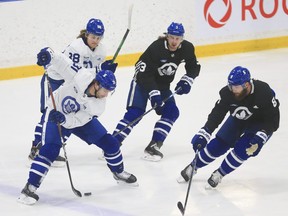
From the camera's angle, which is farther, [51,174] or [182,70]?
[182,70]

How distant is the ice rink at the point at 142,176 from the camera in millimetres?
4742

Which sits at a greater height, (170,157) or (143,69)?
(143,69)

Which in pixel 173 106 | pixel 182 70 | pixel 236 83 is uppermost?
pixel 236 83

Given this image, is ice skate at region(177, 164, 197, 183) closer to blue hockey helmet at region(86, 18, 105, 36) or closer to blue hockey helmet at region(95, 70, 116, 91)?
blue hockey helmet at region(95, 70, 116, 91)

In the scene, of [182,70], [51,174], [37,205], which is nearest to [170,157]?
[51,174]

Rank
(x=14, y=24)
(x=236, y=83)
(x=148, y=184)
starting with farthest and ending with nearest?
(x=14, y=24) → (x=148, y=184) → (x=236, y=83)

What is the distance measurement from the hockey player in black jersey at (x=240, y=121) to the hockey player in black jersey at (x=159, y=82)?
0.65 m

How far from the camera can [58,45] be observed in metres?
7.86

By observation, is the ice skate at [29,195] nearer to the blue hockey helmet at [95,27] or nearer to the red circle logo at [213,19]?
the blue hockey helmet at [95,27]

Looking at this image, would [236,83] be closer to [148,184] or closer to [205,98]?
[148,184]

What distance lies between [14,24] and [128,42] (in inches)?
49.3

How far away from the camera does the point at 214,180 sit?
16.4 ft

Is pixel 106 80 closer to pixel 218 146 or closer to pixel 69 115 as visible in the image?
pixel 69 115

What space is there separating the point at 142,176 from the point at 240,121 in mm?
800
